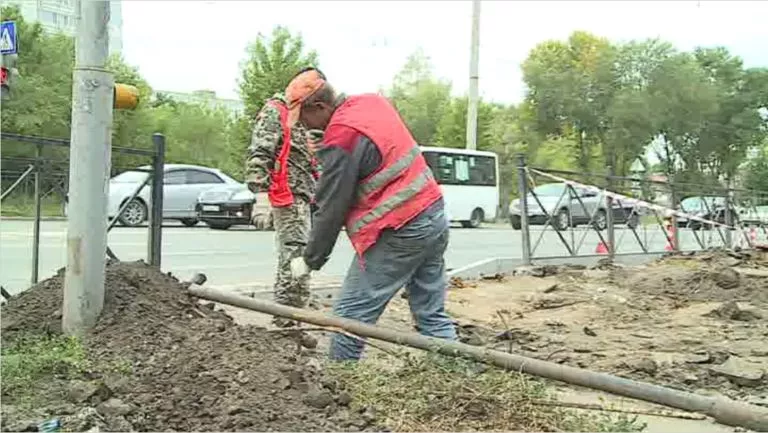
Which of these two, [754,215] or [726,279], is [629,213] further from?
[754,215]

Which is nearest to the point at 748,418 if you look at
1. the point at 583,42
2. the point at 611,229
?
the point at 611,229

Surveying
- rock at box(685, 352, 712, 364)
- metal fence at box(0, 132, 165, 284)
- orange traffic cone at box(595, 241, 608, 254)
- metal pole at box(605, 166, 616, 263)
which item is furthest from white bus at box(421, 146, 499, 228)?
rock at box(685, 352, 712, 364)

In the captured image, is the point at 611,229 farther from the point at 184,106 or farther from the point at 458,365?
the point at 184,106

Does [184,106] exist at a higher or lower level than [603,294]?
higher

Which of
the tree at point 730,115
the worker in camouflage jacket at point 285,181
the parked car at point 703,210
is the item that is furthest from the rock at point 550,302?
the tree at point 730,115

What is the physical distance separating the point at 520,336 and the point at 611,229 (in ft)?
23.5

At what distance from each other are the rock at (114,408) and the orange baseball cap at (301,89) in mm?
1756

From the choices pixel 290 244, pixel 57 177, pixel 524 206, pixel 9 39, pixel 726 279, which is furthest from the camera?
pixel 524 206

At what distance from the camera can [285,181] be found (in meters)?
6.29

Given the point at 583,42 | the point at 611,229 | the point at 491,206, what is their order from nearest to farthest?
the point at 611,229
the point at 491,206
the point at 583,42

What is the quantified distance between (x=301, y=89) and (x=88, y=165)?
3.51 feet

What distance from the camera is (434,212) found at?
4.70 meters

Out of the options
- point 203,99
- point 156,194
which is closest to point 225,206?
point 156,194

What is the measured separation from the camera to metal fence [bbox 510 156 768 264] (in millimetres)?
12742
